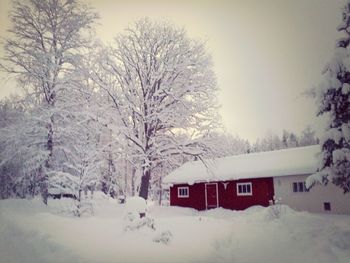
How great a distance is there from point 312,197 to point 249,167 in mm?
2935

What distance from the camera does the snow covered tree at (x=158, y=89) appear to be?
1102 cm

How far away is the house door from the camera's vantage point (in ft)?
50.7

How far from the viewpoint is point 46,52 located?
9398 mm

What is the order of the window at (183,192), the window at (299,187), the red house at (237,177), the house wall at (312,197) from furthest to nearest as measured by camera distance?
1. the window at (183,192)
2. the red house at (237,177)
3. the window at (299,187)
4. the house wall at (312,197)

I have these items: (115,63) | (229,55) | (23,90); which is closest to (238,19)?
(229,55)

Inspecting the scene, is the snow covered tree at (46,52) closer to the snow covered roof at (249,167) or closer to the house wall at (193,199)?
the snow covered roof at (249,167)

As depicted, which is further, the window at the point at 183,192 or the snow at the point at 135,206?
the window at the point at 183,192

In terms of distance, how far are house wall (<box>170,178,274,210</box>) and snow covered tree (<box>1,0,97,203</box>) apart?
8.28 meters

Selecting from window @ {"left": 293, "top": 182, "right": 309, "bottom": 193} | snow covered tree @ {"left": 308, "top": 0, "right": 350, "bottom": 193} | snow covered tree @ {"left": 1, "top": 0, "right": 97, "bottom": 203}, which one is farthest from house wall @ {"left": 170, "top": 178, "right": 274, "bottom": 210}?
snow covered tree @ {"left": 1, "top": 0, "right": 97, "bottom": 203}

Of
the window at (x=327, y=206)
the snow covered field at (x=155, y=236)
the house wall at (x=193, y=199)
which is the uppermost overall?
the house wall at (x=193, y=199)

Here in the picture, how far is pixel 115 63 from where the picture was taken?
447 inches

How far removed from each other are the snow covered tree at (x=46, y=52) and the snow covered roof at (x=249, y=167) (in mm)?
5525

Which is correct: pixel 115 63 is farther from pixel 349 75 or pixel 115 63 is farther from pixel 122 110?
pixel 349 75

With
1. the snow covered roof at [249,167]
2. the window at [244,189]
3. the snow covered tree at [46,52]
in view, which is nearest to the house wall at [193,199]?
the snow covered roof at [249,167]
